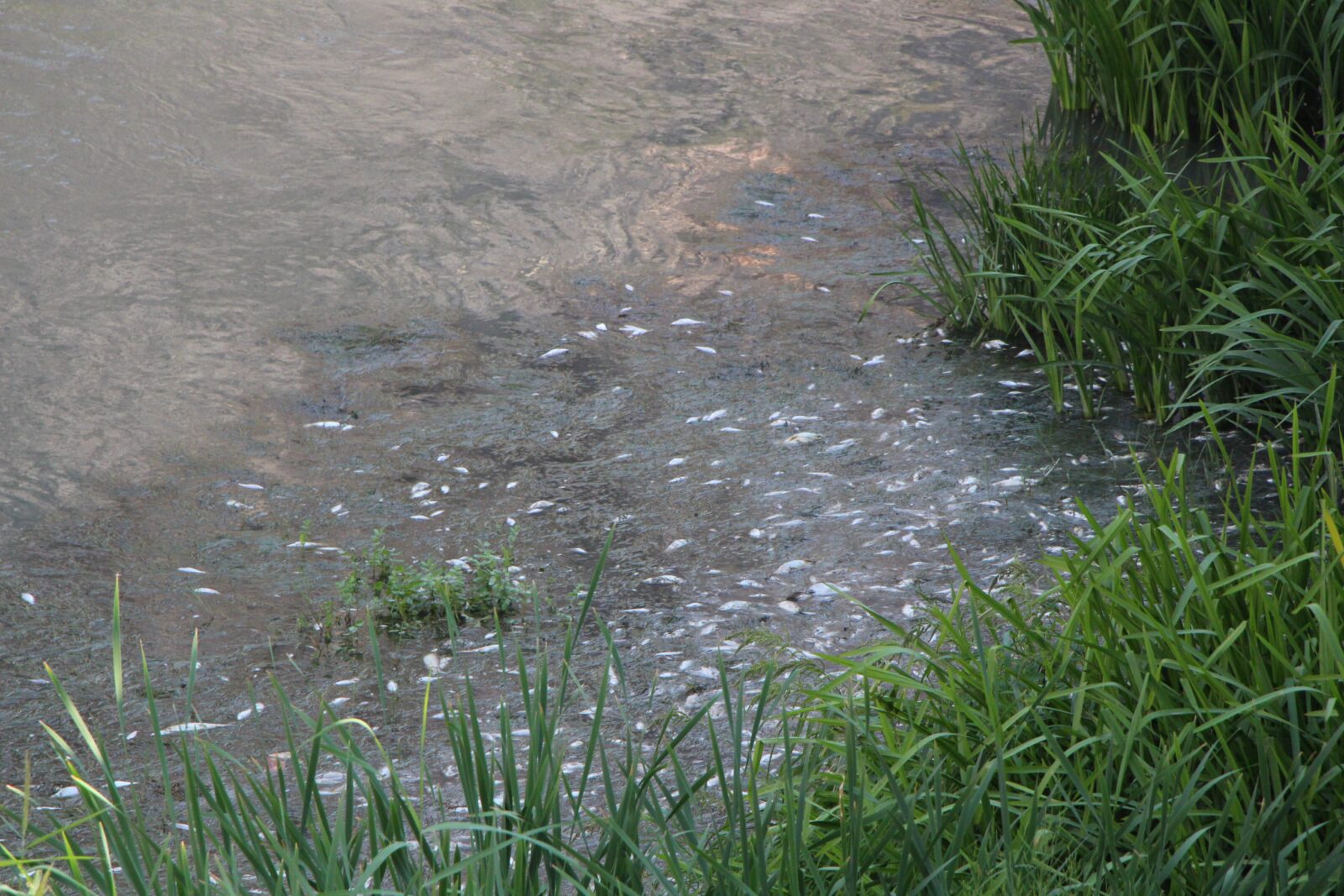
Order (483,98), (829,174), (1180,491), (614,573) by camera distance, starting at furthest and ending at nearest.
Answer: (483,98) → (829,174) → (614,573) → (1180,491)

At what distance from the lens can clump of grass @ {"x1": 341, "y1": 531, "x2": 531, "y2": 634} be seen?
11.0 feet

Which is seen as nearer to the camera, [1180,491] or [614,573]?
[1180,491]

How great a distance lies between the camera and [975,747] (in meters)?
2.36

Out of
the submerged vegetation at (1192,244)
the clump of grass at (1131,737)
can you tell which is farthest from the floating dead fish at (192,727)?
the submerged vegetation at (1192,244)

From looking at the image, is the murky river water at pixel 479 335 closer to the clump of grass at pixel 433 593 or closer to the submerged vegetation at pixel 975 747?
the clump of grass at pixel 433 593

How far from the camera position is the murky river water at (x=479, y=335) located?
3537 millimetres

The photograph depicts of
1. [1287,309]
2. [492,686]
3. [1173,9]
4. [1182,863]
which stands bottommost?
[492,686]

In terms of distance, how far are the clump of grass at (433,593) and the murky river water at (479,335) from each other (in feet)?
0.46

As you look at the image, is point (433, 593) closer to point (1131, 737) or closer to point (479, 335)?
point (479, 335)

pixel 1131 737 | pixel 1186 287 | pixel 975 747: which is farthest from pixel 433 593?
pixel 1186 287

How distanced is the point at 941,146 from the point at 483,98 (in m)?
2.21

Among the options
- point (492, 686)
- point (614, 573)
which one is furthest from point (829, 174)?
point (492, 686)

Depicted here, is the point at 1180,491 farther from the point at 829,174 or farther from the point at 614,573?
the point at 829,174

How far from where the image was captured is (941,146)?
6.44 meters
